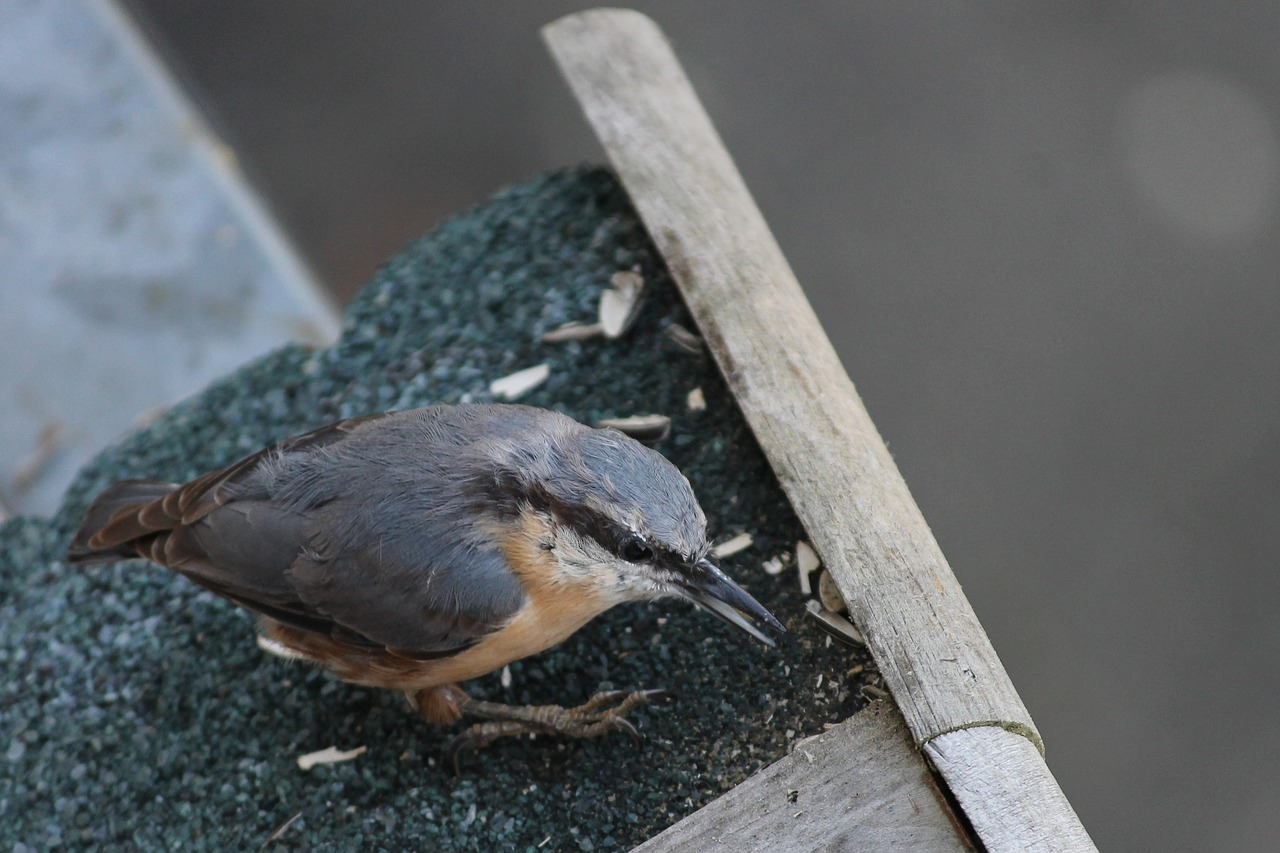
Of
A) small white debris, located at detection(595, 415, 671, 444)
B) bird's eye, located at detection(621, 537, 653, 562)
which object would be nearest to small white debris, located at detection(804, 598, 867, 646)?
bird's eye, located at detection(621, 537, 653, 562)

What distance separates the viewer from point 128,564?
3.49 m

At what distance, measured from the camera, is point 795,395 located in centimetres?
303

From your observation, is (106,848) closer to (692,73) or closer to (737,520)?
(737,520)

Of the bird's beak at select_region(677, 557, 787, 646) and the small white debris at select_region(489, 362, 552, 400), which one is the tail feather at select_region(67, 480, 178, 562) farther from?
the bird's beak at select_region(677, 557, 787, 646)

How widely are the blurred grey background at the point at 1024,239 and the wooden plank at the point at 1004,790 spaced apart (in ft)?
7.01

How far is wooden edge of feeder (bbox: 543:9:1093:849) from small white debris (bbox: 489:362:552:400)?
481 millimetres

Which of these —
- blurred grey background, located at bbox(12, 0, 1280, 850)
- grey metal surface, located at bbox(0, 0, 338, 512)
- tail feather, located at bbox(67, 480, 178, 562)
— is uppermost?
grey metal surface, located at bbox(0, 0, 338, 512)

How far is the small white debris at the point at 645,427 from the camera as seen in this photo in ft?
10.6

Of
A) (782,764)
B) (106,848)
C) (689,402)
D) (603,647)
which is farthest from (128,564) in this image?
(782,764)

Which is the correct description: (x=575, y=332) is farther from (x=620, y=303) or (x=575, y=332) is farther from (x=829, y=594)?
(x=829, y=594)

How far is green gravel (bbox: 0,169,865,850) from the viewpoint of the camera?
9.16 ft

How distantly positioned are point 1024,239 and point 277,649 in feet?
12.1

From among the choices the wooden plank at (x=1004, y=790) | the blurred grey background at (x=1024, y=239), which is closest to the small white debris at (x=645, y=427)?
the wooden plank at (x=1004, y=790)

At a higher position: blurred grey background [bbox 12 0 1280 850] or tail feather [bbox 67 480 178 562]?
tail feather [bbox 67 480 178 562]
